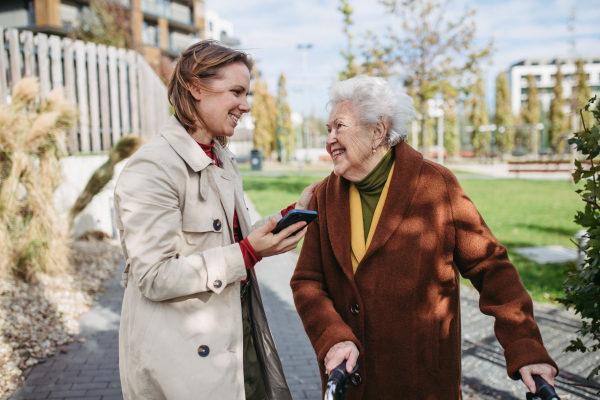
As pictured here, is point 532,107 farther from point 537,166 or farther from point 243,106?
point 243,106

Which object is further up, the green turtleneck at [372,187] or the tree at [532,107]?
the tree at [532,107]

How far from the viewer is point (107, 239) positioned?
8.60m

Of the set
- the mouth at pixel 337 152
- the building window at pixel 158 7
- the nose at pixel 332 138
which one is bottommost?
the mouth at pixel 337 152

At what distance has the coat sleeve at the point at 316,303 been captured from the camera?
190 centimetres

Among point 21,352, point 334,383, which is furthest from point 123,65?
point 334,383

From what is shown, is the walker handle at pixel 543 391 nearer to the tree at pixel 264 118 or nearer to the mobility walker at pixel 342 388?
the mobility walker at pixel 342 388

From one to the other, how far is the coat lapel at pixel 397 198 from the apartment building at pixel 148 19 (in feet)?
104

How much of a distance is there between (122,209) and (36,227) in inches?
173

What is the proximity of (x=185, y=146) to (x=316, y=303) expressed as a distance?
901 millimetres

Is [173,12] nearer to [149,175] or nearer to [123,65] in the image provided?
[123,65]

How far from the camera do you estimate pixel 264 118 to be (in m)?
41.0

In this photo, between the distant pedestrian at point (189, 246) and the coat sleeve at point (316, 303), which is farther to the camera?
the coat sleeve at point (316, 303)

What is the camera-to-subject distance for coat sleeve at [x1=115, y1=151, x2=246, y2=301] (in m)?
1.64

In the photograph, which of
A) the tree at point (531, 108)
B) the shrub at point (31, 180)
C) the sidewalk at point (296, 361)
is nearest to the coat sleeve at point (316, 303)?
the sidewalk at point (296, 361)
